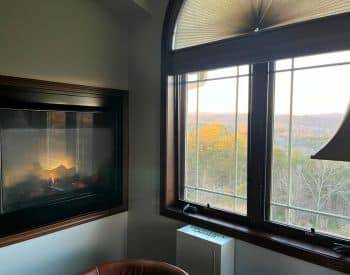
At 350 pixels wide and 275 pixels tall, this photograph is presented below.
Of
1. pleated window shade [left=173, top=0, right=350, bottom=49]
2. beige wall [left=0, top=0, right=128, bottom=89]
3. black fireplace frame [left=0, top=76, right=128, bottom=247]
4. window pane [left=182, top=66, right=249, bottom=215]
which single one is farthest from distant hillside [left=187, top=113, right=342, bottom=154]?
beige wall [left=0, top=0, right=128, bottom=89]

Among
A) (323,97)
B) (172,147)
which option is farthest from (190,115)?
(323,97)

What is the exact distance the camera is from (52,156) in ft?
7.31

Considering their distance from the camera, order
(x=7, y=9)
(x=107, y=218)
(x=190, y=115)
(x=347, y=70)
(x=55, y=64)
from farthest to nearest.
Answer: (x=107, y=218) → (x=190, y=115) → (x=55, y=64) → (x=7, y=9) → (x=347, y=70)

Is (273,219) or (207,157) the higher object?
(207,157)

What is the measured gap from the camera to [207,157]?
221 cm

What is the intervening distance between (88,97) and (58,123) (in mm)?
312

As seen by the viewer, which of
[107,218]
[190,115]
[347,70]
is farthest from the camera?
[107,218]

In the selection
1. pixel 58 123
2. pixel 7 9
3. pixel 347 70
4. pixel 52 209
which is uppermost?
pixel 7 9

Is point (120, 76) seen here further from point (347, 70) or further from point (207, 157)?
point (347, 70)

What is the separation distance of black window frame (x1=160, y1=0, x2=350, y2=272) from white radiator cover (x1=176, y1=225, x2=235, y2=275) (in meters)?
0.09

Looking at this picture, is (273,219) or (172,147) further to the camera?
(172,147)

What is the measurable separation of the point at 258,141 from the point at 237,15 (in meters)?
0.84

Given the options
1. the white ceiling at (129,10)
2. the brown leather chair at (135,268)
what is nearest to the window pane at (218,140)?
the brown leather chair at (135,268)

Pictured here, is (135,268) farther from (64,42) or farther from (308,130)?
(64,42)
